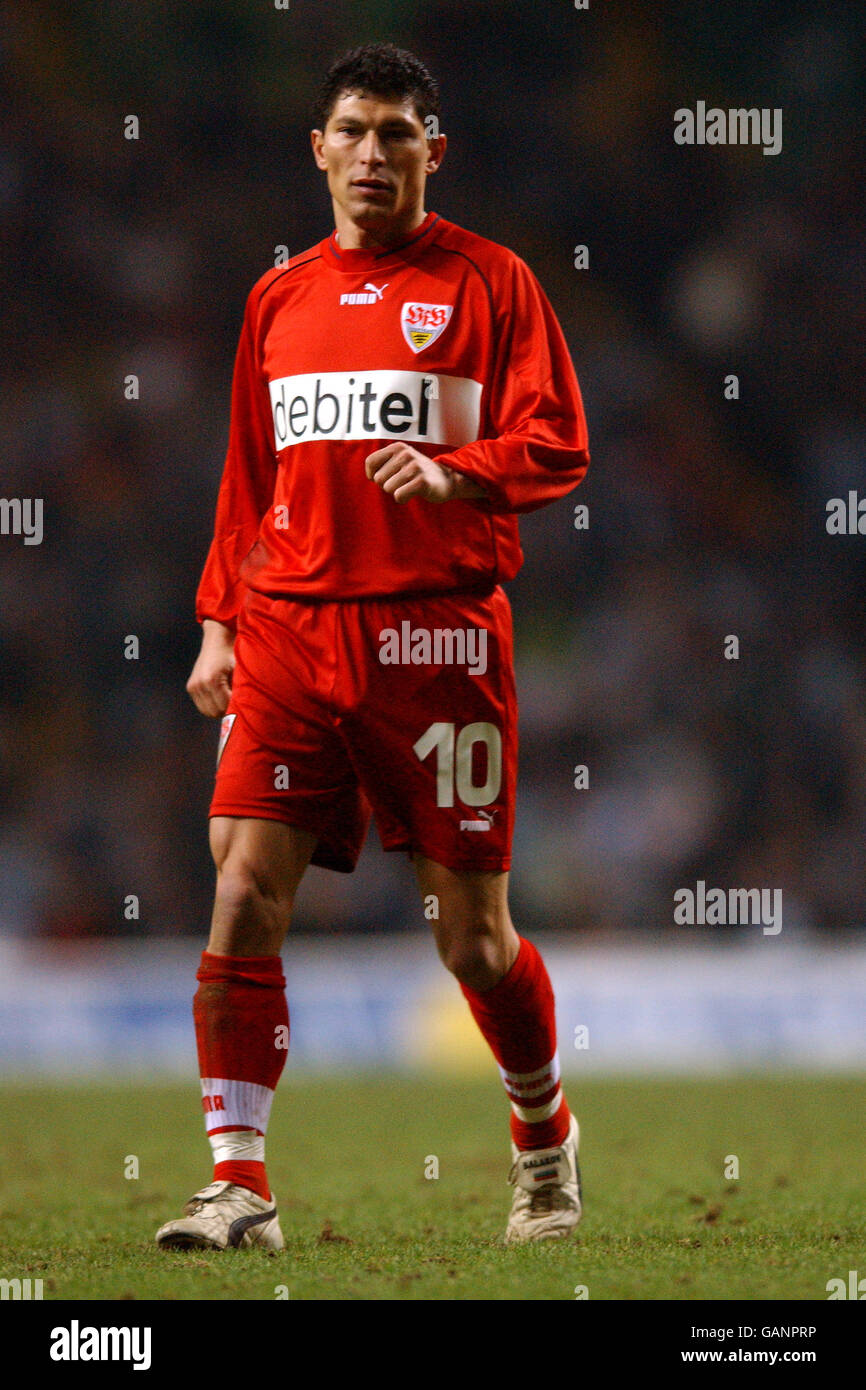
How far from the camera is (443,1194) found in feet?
16.9

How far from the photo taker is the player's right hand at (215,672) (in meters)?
4.27

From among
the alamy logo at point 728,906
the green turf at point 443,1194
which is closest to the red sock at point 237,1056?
the green turf at point 443,1194

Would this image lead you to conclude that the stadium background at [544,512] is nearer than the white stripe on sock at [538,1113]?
No

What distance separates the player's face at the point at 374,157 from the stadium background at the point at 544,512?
6963 mm

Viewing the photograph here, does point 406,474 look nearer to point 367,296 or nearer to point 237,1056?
point 367,296

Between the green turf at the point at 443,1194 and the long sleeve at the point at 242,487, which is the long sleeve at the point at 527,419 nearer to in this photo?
the long sleeve at the point at 242,487

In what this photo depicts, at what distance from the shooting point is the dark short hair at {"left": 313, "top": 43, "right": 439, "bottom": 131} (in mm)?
4031

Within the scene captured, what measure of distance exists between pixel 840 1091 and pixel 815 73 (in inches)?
359

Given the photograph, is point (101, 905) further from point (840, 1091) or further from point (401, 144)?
point (401, 144)

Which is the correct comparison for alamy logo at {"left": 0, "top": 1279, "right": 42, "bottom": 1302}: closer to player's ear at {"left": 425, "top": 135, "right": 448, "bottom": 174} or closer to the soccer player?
the soccer player

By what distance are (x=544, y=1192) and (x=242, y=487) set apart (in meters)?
1.86

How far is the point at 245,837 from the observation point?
388cm
